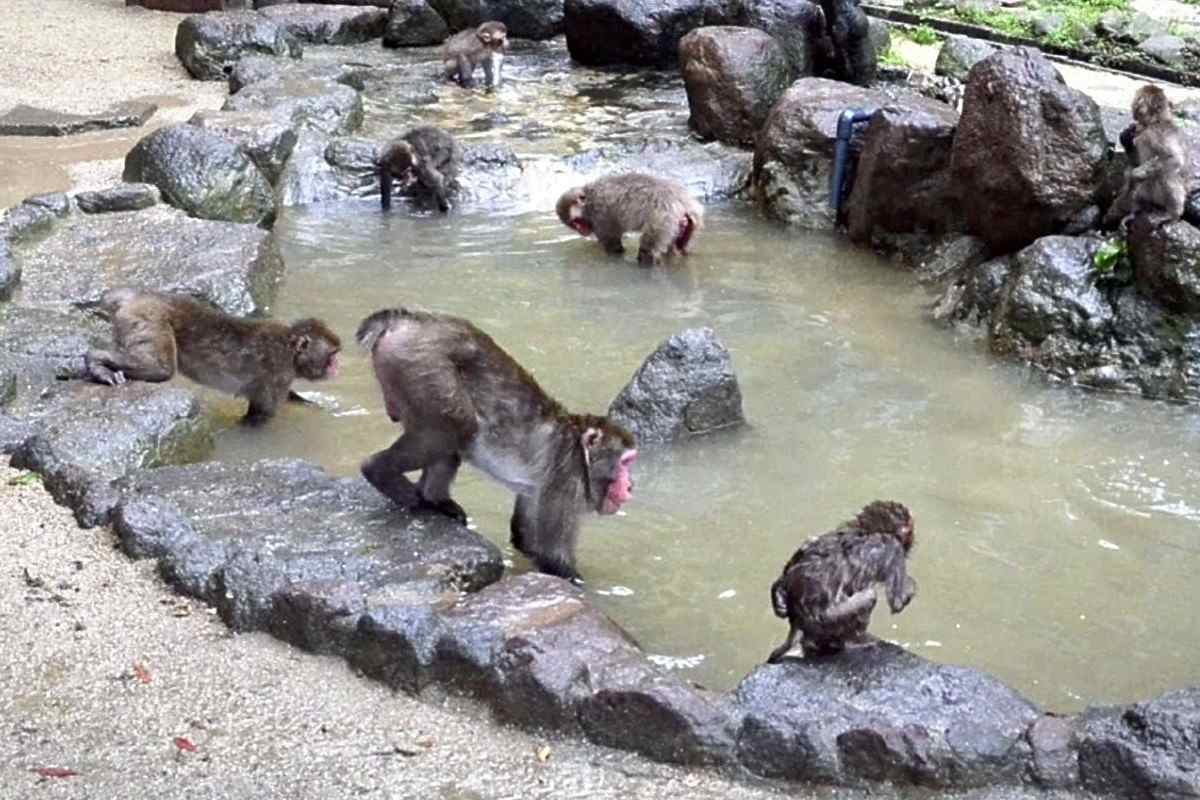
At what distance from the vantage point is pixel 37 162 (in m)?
12.4

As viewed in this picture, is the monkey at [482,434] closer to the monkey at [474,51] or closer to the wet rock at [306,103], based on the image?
the wet rock at [306,103]

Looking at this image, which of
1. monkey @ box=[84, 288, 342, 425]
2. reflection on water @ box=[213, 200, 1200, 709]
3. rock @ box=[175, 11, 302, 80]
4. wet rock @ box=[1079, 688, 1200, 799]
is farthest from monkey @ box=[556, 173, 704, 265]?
wet rock @ box=[1079, 688, 1200, 799]

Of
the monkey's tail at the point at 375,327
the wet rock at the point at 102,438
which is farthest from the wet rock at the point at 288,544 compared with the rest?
the monkey's tail at the point at 375,327

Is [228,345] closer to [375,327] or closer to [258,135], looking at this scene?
[375,327]

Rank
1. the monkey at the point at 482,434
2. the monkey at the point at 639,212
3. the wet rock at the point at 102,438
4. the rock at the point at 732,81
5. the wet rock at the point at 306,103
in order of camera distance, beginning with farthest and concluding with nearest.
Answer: the rock at the point at 732,81, the wet rock at the point at 306,103, the monkey at the point at 639,212, the wet rock at the point at 102,438, the monkey at the point at 482,434

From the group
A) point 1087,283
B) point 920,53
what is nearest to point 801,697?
point 1087,283

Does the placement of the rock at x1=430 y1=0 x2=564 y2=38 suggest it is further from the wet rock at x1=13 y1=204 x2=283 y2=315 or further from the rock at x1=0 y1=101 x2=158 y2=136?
the wet rock at x1=13 y1=204 x2=283 y2=315

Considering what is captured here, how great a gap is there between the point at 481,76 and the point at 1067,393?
29.4ft

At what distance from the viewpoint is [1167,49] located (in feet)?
56.5

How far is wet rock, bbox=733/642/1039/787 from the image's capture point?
4.80 meters

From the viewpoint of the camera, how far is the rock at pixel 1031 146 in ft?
34.9

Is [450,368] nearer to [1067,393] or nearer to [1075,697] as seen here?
[1075,697]

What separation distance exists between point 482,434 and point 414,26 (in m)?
13.2

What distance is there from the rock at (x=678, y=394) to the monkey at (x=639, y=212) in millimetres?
3316
